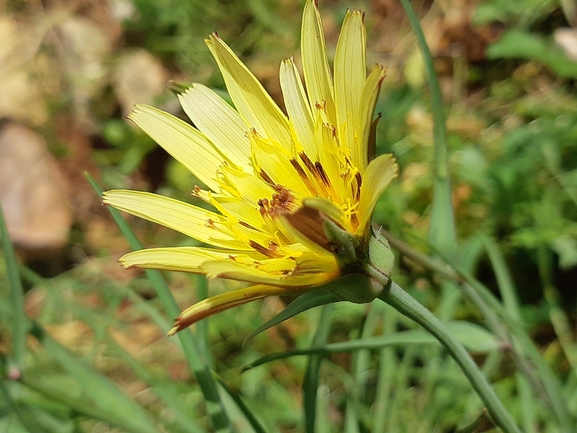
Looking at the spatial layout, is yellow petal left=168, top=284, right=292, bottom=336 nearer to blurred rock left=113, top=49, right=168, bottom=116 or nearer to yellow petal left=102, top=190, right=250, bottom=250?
yellow petal left=102, top=190, right=250, bottom=250

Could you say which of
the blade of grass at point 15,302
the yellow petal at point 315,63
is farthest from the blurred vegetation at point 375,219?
the yellow petal at point 315,63

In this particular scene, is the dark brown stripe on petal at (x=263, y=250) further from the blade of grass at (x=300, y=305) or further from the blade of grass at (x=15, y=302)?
the blade of grass at (x=15, y=302)

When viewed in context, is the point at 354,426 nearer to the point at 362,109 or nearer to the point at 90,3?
the point at 362,109

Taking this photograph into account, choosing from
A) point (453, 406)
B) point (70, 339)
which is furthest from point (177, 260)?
point (70, 339)

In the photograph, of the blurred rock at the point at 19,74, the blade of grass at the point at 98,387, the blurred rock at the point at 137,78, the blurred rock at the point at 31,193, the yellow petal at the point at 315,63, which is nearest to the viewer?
the yellow petal at the point at 315,63

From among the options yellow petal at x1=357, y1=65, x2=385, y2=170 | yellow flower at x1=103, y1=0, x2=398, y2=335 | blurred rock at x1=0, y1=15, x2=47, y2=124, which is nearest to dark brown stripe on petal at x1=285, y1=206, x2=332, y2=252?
yellow flower at x1=103, y1=0, x2=398, y2=335
